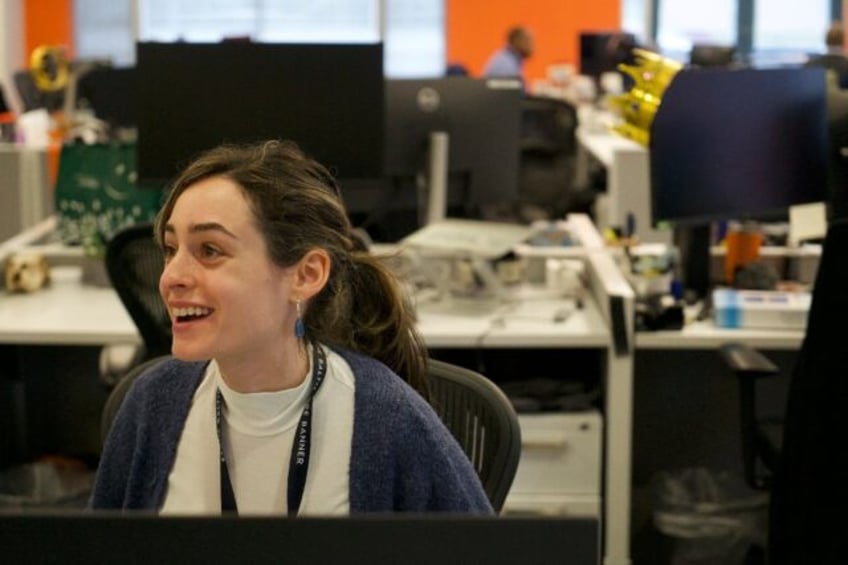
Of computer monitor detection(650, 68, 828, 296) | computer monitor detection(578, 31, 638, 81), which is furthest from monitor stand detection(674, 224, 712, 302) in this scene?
computer monitor detection(578, 31, 638, 81)

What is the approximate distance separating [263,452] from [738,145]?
2.16 metres

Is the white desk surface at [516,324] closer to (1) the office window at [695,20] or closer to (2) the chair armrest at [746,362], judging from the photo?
(2) the chair armrest at [746,362]

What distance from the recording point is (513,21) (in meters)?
11.9

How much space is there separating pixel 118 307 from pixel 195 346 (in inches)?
84.2

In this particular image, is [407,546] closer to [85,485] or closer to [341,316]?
[341,316]

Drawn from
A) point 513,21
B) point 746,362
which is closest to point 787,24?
point 513,21

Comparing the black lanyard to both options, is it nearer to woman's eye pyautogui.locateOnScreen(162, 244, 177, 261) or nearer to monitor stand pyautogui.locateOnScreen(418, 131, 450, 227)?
woman's eye pyautogui.locateOnScreen(162, 244, 177, 261)

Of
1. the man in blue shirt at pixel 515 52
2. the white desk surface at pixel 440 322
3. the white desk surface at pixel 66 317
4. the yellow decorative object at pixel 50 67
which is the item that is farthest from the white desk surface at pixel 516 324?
the man in blue shirt at pixel 515 52

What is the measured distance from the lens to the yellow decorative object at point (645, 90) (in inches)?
128

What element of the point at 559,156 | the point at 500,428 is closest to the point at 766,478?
the point at 500,428

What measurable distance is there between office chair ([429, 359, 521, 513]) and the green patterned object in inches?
79.8

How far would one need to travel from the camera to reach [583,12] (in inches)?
471

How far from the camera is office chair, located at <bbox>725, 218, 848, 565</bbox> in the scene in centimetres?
235

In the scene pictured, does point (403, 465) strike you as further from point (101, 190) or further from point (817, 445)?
point (101, 190)
